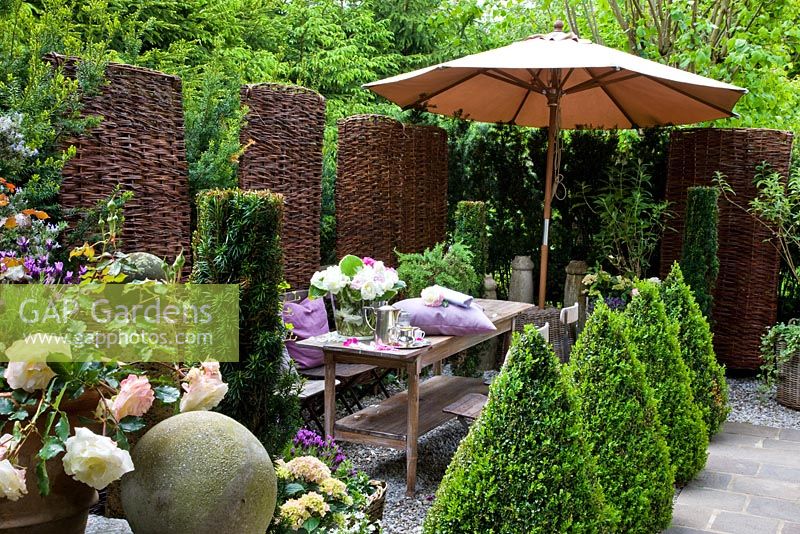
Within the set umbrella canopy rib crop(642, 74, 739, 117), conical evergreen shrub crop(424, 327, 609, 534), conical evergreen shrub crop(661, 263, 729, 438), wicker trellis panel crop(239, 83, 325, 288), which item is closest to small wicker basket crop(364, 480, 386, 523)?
conical evergreen shrub crop(424, 327, 609, 534)

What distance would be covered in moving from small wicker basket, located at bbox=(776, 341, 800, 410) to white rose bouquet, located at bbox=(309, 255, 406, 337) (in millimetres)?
4091

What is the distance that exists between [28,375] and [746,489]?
424 centimetres

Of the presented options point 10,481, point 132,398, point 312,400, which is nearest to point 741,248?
point 312,400

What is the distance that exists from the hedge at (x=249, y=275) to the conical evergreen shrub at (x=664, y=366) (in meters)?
2.26

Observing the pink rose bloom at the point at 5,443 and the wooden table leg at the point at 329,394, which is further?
the wooden table leg at the point at 329,394

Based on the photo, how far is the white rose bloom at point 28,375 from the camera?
60.7 inches

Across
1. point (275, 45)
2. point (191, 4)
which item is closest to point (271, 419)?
point (191, 4)

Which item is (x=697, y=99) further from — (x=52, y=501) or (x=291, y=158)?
(x=52, y=501)

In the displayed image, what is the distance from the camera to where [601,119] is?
7422 mm

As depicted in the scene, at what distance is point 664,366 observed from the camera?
13.6ft

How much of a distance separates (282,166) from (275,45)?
17.9ft

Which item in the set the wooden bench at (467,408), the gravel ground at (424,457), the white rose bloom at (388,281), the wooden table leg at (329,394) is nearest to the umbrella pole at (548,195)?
the gravel ground at (424,457)

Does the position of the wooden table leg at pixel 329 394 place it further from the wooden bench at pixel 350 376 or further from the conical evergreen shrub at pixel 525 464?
the conical evergreen shrub at pixel 525 464

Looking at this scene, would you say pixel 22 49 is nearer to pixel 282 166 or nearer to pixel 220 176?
pixel 220 176
